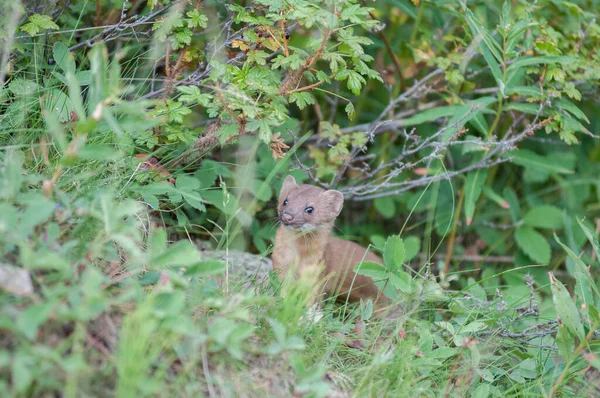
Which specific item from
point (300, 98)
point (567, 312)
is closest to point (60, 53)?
point (300, 98)

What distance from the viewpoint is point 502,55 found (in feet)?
14.1

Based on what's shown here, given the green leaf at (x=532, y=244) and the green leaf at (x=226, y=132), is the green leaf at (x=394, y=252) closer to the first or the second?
the green leaf at (x=226, y=132)

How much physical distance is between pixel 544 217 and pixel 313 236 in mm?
1937

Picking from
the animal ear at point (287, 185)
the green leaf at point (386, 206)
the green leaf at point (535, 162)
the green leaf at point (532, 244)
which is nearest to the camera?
the animal ear at point (287, 185)

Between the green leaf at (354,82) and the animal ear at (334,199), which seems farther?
the animal ear at (334,199)

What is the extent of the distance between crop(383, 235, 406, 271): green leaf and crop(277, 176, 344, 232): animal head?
2.85 feet

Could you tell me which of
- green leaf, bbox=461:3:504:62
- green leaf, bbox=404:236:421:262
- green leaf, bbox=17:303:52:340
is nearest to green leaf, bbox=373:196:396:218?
green leaf, bbox=404:236:421:262

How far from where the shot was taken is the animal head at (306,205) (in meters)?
4.21

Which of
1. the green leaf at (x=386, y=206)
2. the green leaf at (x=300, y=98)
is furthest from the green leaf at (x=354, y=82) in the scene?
the green leaf at (x=386, y=206)

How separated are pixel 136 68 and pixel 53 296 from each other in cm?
211

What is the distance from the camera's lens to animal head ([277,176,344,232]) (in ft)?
13.8

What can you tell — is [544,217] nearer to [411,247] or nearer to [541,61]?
[411,247]

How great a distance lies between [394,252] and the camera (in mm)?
3443

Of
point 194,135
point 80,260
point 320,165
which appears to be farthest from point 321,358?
point 320,165
